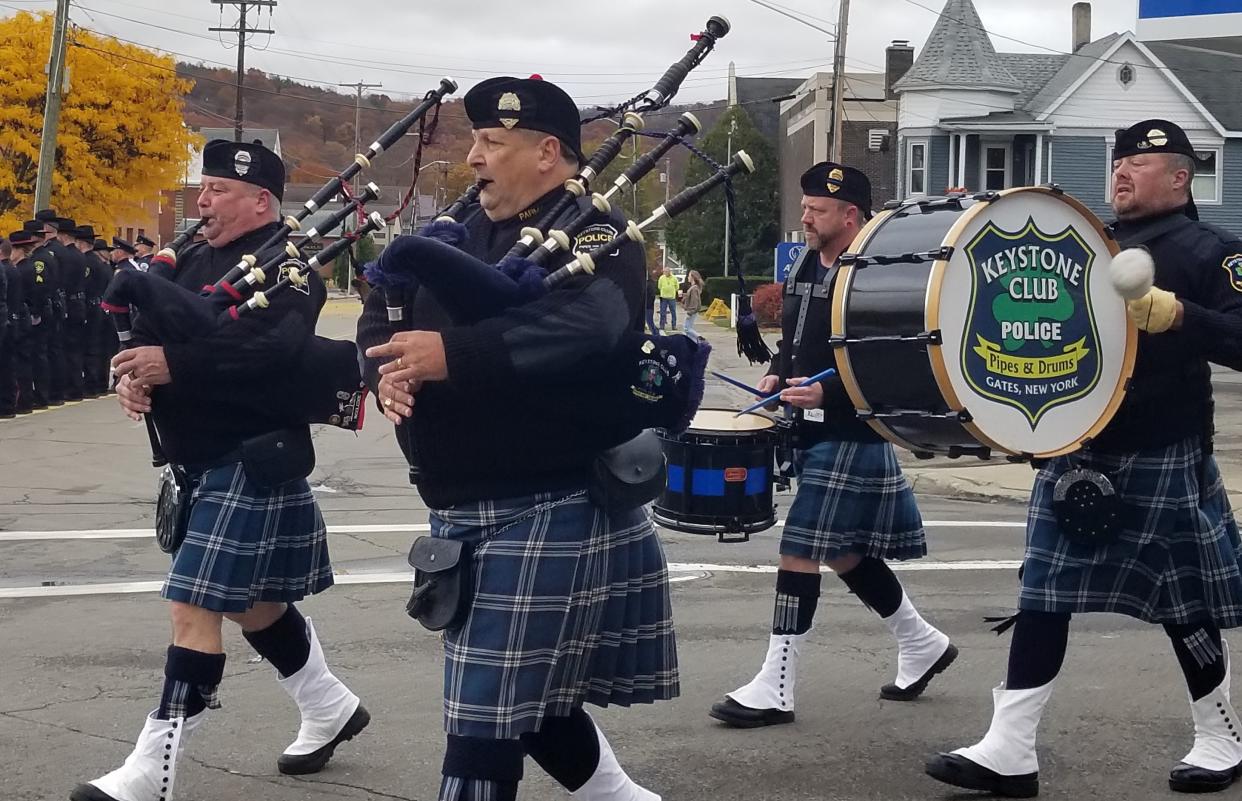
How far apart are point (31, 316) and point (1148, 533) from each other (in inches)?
565

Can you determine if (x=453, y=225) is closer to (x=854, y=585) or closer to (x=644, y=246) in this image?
(x=644, y=246)

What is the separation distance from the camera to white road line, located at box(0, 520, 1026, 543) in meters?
9.01

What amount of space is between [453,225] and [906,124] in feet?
130

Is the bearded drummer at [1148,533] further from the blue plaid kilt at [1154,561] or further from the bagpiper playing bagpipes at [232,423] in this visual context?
the bagpiper playing bagpipes at [232,423]

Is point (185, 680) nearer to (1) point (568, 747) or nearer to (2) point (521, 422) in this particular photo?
(1) point (568, 747)

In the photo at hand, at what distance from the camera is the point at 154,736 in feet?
13.3

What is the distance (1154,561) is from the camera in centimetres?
440

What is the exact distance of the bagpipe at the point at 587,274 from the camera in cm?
307

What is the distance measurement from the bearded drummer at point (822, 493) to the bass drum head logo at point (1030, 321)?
2.81ft

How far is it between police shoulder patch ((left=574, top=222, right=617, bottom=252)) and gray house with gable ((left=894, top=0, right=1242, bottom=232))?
37.3 m

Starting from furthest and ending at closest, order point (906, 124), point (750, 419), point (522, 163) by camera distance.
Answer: point (906, 124) → point (750, 419) → point (522, 163)

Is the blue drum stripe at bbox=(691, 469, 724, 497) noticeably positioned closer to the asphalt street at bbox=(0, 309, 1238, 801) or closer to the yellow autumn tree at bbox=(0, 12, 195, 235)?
the asphalt street at bbox=(0, 309, 1238, 801)

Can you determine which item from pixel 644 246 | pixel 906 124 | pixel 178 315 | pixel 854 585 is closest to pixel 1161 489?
pixel 854 585

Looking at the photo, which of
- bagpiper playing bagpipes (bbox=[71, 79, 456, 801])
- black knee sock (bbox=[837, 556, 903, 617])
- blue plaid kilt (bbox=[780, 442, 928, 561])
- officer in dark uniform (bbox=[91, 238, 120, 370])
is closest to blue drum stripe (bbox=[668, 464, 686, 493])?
blue plaid kilt (bbox=[780, 442, 928, 561])
